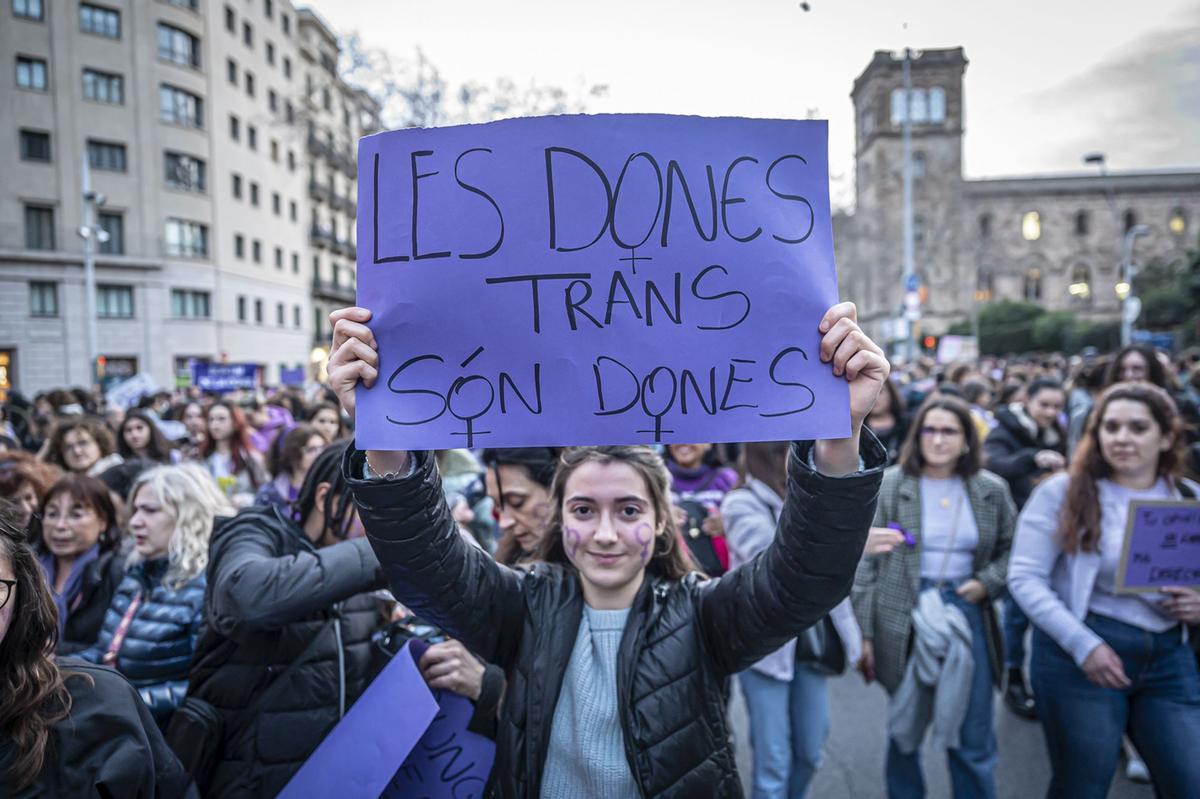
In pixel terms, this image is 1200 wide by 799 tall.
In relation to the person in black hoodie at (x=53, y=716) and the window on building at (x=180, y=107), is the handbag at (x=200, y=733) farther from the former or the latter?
the window on building at (x=180, y=107)

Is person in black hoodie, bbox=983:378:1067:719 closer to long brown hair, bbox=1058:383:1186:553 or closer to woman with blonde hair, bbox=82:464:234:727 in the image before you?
long brown hair, bbox=1058:383:1186:553

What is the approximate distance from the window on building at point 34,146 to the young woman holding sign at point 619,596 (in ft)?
111

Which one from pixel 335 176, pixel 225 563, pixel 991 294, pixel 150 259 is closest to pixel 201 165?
pixel 150 259

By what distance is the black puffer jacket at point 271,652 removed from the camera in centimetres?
208

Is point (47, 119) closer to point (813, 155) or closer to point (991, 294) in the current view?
point (813, 155)

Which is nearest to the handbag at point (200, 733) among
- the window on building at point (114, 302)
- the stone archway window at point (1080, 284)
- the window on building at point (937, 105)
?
the window on building at point (114, 302)

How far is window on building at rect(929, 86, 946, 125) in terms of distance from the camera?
53250 mm

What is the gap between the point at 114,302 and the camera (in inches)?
1141

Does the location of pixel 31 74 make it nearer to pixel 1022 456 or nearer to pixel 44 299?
pixel 44 299

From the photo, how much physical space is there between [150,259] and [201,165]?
482 cm

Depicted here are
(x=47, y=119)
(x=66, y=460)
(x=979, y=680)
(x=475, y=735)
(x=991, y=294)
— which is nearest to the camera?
(x=475, y=735)

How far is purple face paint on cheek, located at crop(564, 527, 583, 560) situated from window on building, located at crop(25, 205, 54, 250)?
33.4 m

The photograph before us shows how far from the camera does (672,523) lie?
214 centimetres

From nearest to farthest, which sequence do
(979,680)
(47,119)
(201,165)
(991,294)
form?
(979,680) < (47,119) < (201,165) < (991,294)
